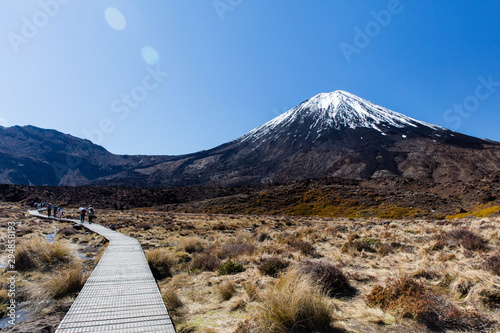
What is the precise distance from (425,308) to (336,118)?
6369 inches

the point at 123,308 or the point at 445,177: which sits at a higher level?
the point at 445,177

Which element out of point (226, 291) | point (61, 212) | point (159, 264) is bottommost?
point (61, 212)

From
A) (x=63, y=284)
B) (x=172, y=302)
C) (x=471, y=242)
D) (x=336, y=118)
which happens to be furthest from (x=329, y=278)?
(x=336, y=118)

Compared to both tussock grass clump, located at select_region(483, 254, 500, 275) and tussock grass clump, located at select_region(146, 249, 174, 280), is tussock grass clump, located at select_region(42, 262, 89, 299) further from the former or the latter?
tussock grass clump, located at select_region(483, 254, 500, 275)

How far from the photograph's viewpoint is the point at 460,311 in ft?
13.9

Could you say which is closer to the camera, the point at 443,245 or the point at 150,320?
the point at 150,320

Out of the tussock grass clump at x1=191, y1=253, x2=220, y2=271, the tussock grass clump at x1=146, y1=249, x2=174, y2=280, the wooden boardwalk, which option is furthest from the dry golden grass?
the wooden boardwalk

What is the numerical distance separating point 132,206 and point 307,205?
46883 millimetres

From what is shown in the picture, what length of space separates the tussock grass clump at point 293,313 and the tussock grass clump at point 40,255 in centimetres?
850

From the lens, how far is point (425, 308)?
419cm

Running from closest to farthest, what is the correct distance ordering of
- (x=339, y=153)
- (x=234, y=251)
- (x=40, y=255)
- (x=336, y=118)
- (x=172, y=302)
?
(x=172, y=302), (x=40, y=255), (x=234, y=251), (x=339, y=153), (x=336, y=118)

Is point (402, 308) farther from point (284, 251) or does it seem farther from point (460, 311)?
point (284, 251)

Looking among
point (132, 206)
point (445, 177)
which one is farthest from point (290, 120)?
point (132, 206)

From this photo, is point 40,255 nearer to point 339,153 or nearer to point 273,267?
point 273,267
